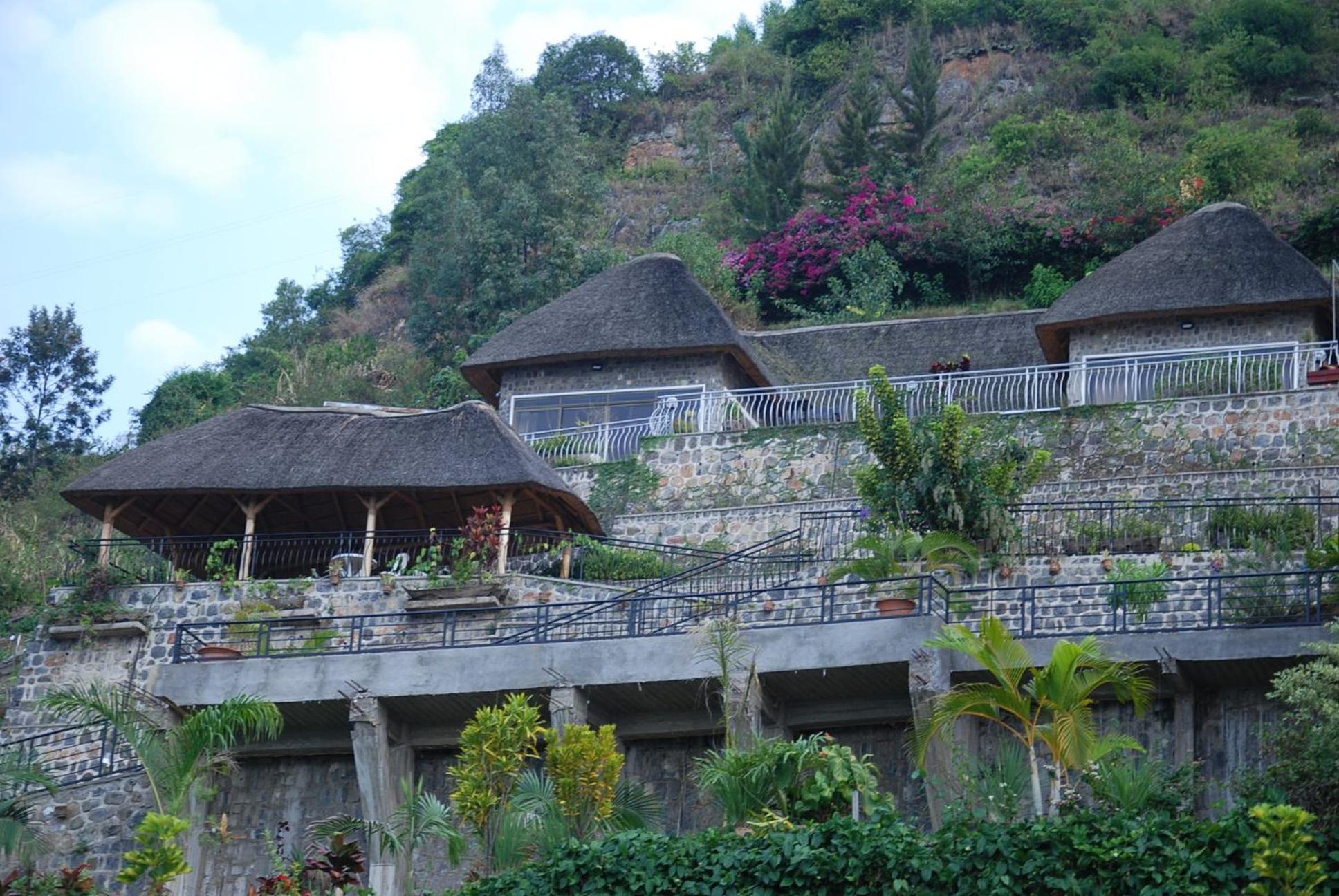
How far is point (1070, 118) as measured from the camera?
164 ft

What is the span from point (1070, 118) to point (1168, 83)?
3728 mm

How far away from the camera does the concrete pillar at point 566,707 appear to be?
838 inches

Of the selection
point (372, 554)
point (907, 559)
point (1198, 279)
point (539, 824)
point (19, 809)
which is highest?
point (1198, 279)

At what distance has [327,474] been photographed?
26453 millimetres

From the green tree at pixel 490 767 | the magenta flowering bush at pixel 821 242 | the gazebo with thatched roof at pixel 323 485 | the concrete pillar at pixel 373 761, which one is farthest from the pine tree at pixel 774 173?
the green tree at pixel 490 767

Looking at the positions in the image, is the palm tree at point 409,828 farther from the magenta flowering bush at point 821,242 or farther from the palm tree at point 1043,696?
the magenta flowering bush at point 821,242

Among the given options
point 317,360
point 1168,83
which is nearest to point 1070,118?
point 1168,83

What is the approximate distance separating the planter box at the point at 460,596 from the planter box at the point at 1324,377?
40.2 ft

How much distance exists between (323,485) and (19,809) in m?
6.17

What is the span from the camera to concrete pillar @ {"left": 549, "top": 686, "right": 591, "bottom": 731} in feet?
69.9

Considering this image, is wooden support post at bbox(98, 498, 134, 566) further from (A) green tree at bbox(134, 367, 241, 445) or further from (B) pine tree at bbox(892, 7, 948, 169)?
(B) pine tree at bbox(892, 7, 948, 169)

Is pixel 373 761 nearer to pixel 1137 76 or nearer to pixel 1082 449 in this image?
pixel 1082 449

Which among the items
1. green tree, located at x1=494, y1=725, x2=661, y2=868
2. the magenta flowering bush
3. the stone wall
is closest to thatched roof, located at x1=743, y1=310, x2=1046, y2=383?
the stone wall

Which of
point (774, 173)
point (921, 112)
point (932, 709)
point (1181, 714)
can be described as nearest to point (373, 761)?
point (932, 709)
